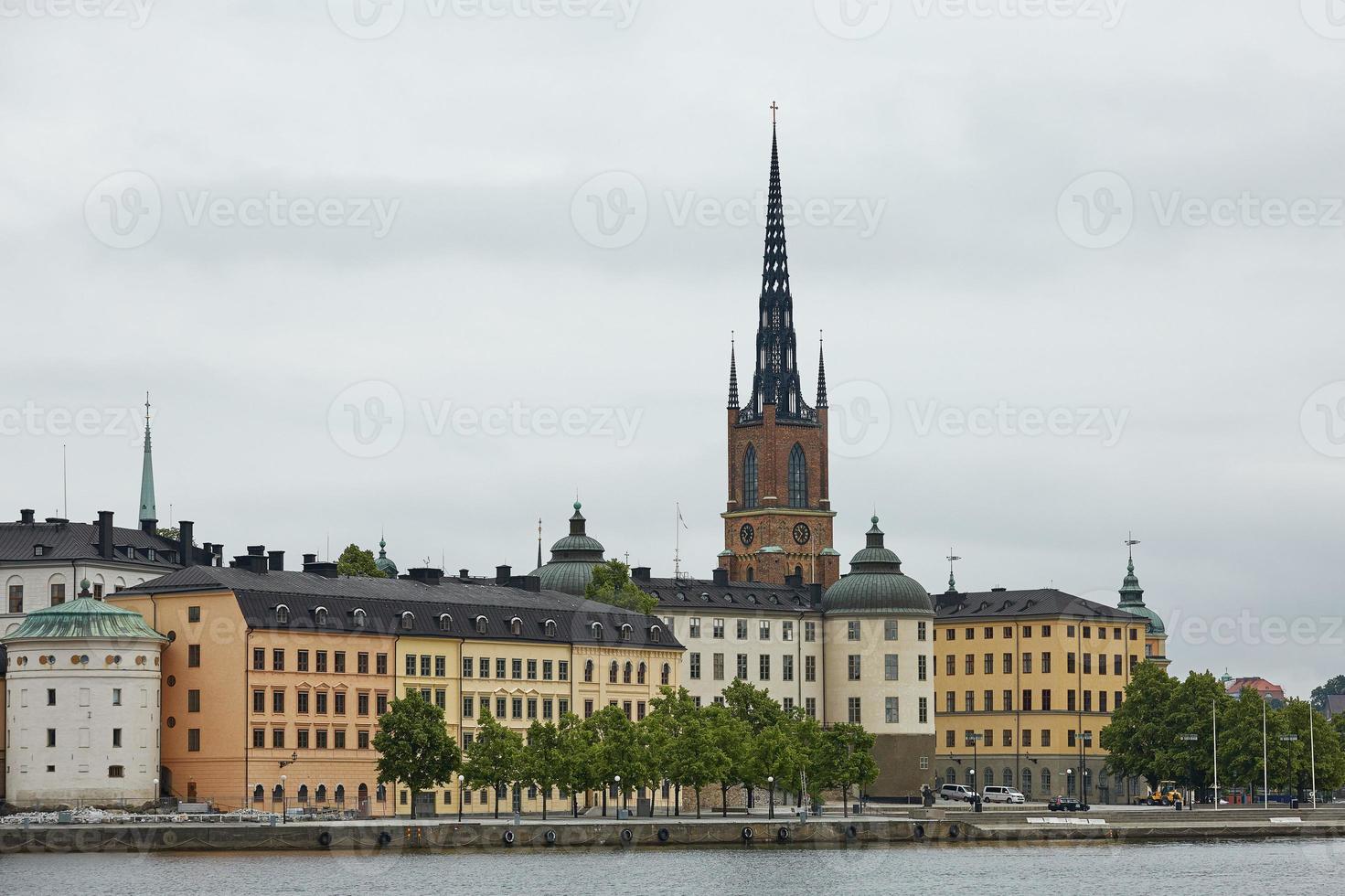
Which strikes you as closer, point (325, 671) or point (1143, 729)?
point (325, 671)

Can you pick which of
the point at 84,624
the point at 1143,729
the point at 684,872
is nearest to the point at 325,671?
the point at 84,624

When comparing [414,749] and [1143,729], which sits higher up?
[1143,729]

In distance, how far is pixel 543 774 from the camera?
449 ft

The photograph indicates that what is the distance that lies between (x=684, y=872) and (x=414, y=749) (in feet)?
82.7

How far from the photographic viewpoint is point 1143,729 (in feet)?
570

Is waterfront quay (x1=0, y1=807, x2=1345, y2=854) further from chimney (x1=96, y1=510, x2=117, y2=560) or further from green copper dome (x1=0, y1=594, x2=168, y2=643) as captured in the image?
chimney (x1=96, y1=510, x2=117, y2=560)

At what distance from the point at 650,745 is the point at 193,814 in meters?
23.8

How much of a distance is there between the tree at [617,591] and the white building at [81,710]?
130ft

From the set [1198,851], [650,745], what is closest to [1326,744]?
[1198,851]

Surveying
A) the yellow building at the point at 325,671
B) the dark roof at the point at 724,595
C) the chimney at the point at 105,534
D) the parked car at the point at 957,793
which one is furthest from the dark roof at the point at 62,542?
the parked car at the point at 957,793

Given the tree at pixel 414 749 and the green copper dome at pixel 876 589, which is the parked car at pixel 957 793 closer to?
the green copper dome at pixel 876 589

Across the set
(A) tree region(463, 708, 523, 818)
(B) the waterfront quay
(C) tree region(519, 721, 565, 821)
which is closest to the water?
(B) the waterfront quay

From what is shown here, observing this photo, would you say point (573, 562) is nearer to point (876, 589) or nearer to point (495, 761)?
point (876, 589)

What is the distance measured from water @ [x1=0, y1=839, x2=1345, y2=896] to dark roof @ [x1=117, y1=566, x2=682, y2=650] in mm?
22867
